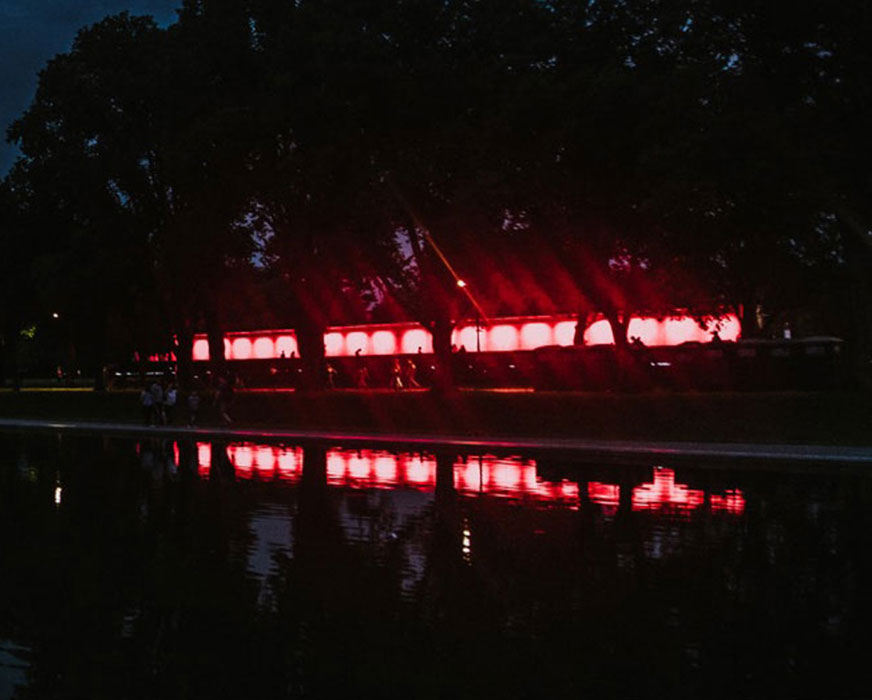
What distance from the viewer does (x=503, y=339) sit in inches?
2469

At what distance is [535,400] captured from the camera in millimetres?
31188

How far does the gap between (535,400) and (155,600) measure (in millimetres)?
23669

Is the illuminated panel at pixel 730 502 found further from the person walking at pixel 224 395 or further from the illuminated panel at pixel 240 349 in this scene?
the illuminated panel at pixel 240 349

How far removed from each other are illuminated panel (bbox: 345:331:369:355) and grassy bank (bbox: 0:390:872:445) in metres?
28.3

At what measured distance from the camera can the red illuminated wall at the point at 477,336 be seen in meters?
59.1

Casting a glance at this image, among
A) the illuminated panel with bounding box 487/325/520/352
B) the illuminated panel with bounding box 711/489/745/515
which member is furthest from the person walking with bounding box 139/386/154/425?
the illuminated panel with bounding box 487/325/520/352

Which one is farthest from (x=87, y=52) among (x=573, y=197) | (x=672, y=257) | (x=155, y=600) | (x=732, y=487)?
(x=155, y=600)

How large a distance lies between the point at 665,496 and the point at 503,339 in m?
48.1

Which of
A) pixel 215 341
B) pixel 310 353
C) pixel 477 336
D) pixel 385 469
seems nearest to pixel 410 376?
pixel 477 336

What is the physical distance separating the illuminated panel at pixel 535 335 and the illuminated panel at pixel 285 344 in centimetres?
1603

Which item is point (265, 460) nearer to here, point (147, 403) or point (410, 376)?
point (147, 403)

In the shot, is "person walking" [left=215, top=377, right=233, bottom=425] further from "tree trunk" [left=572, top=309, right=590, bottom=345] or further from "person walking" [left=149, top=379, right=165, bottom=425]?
"tree trunk" [left=572, top=309, right=590, bottom=345]

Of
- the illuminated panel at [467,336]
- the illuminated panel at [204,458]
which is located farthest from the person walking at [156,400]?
the illuminated panel at [467,336]

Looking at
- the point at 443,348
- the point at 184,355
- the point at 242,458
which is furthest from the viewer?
the point at 184,355
